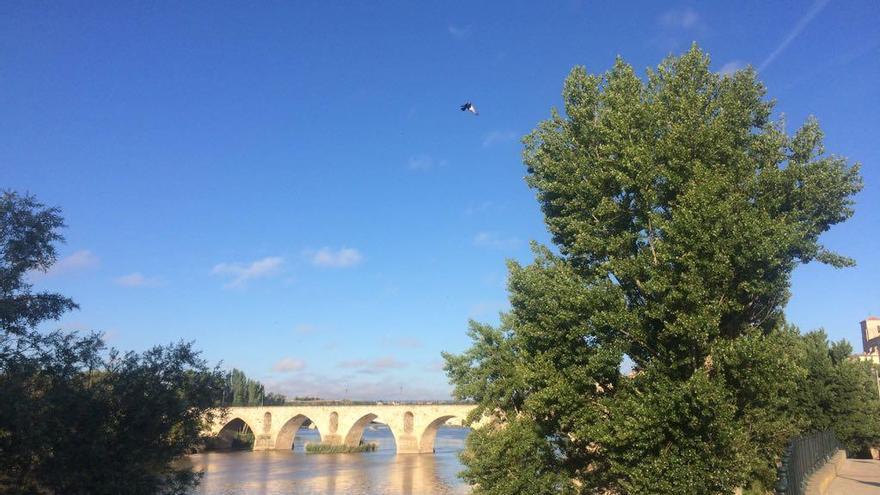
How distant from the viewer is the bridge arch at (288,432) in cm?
9725

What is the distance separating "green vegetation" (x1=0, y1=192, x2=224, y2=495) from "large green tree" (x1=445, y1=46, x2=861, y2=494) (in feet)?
35.9

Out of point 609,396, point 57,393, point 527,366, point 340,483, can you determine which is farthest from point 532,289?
point 340,483

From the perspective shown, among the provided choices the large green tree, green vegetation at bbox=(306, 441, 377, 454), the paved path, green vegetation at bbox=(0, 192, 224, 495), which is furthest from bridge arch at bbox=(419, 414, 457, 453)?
green vegetation at bbox=(0, 192, 224, 495)

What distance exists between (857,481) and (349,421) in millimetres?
73075

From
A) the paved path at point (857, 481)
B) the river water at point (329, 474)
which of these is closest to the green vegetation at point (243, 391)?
the river water at point (329, 474)

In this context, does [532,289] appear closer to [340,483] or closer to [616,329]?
[616,329]

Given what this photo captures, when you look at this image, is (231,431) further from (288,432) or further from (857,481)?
(857,481)

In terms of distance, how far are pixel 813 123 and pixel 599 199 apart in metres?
7.82

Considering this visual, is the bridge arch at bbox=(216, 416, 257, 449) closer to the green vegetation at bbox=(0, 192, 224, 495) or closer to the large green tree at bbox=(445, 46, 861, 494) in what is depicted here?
the green vegetation at bbox=(0, 192, 224, 495)

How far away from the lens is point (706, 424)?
605 inches

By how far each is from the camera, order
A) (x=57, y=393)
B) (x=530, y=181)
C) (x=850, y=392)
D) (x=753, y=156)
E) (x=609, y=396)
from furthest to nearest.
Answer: (x=850, y=392) < (x=530, y=181) < (x=753, y=156) < (x=609, y=396) < (x=57, y=393)

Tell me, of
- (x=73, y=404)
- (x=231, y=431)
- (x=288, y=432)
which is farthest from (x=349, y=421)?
(x=73, y=404)

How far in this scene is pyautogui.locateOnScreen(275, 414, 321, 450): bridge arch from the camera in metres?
97.2

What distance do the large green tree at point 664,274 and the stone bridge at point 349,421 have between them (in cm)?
5730
